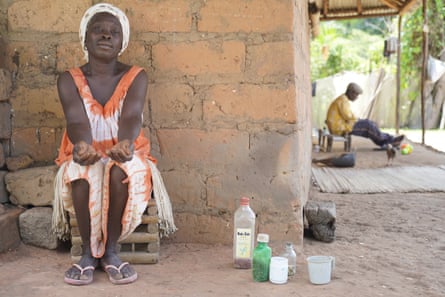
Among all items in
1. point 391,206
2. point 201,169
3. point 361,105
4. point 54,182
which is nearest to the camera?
point 54,182

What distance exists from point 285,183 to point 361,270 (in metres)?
0.73

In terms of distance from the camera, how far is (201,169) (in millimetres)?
3434

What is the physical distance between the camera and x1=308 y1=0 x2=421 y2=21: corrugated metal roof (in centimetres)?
836

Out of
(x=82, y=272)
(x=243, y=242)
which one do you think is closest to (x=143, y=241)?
(x=82, y=272)

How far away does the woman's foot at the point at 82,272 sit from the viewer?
2.71 m

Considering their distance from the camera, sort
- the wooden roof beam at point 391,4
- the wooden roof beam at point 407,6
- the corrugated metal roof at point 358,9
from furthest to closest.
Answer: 1. the corrugated metal roof at point 358,9
2. the wooden roof beam at point 391,4
3. the wooden roof beam at point 407,6

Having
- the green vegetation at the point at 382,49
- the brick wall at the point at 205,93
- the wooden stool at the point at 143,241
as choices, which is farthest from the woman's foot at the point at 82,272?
the green vegetation at the point at 382,49

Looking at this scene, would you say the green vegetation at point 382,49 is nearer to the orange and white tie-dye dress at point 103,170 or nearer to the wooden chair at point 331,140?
the wooden chair at point 331,140

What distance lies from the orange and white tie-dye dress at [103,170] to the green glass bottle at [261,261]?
0.69 meters

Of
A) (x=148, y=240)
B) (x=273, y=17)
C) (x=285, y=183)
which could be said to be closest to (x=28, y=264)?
(x=148, y=240)

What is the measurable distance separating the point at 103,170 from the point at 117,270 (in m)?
0.56

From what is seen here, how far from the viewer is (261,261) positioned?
9.09 feet

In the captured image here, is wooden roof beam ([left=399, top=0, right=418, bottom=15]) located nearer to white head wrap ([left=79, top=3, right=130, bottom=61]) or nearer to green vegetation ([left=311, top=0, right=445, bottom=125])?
green vegetation ([left=311, top=0, right=445, bottom=125])

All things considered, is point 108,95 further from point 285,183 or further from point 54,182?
point 285,183
